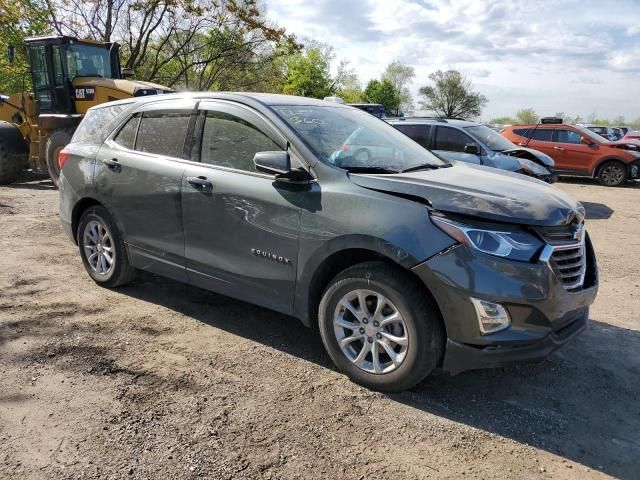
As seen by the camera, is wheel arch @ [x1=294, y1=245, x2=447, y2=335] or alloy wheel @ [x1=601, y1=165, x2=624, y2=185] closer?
wheel arch @ [x1=294, y1=245, x2=447, y2=335]

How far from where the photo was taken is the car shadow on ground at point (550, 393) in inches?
Answer: 114

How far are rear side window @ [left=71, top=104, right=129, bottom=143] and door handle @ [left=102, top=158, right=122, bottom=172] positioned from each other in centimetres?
33

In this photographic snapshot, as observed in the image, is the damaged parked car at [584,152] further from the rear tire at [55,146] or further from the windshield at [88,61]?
the rear tire at [55,146]

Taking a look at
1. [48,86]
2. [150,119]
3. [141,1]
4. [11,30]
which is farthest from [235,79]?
[150,119]

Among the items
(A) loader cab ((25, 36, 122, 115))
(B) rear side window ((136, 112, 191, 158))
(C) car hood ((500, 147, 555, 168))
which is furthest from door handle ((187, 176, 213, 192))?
(A) loader cab ((25, 36, 122, 115))

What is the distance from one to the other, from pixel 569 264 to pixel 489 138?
7694mm

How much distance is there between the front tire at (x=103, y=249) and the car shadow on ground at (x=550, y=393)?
0.65m

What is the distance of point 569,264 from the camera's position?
316cm

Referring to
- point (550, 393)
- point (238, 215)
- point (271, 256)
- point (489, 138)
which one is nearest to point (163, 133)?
point (238, 215)

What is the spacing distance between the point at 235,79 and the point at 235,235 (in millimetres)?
25342

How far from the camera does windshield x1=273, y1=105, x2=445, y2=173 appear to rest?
3633 mm

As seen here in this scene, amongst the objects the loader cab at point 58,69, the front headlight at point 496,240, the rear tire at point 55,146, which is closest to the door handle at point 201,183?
the front headlight at point 496,240

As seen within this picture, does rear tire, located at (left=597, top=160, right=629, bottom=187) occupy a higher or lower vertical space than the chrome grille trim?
lower

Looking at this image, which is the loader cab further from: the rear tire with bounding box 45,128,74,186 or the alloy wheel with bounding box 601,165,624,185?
the alloy wheel with bounding box 601,165,624,185
